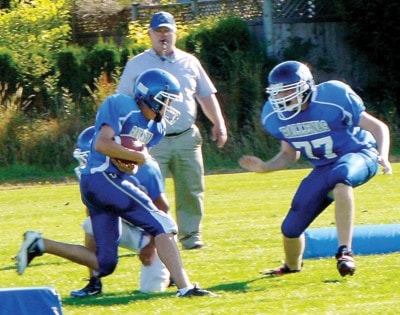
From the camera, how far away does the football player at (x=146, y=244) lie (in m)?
6.95

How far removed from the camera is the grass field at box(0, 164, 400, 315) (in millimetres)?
6250

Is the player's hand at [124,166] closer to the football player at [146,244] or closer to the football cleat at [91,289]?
the football player at [146,244]

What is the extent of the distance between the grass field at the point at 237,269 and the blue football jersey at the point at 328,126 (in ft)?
2.77

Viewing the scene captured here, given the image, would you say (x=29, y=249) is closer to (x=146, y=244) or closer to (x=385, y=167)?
(x=146, y=244)

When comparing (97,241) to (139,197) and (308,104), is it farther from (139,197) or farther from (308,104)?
(308,104)

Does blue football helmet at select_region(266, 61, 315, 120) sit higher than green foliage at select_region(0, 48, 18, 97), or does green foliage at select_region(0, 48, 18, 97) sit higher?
blue football helmet at select_region(266, 61, 315, 120)

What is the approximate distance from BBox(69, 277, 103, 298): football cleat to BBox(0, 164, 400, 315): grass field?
69 millimetres

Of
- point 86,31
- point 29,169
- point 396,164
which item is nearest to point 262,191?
point 396,164

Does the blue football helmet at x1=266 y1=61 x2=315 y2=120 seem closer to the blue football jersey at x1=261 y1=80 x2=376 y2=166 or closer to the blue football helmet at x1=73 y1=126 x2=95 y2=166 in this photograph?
the blue football jersey at x1=261 y1=80 x2=376 y2=166

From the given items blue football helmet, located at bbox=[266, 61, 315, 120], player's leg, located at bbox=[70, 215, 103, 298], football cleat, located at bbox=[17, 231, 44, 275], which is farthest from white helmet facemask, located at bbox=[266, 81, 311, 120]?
football cleat, located at bbox=[17, 231, 44, 275]

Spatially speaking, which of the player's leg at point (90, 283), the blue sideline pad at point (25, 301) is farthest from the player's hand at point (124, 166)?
the blue sideline pad at point (25, 301)

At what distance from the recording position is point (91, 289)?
695 centimetres

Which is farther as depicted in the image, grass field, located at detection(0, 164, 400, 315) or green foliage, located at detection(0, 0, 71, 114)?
green foliage, located at detection(0, 0, 71, 114)

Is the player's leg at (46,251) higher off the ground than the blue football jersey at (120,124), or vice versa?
the blue football jersey at (120,124)
